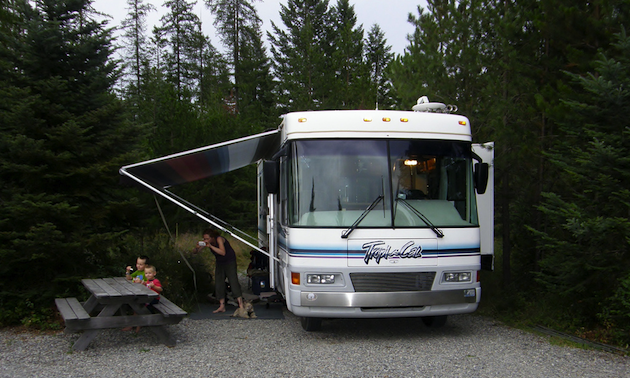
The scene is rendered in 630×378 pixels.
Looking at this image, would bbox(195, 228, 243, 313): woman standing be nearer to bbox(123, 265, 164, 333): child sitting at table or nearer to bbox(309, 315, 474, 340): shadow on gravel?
bbox(123, 265, 164, 333): child sitting at table

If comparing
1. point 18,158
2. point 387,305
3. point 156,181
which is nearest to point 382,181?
point 387,305

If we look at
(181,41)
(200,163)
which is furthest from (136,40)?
(200,163)

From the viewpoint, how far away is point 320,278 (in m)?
6.51

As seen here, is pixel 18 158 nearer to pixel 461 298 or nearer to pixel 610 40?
pixel 461 298

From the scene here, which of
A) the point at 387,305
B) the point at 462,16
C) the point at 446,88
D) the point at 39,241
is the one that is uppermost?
the point at 462,16

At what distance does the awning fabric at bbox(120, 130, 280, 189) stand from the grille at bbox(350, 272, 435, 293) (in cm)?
242

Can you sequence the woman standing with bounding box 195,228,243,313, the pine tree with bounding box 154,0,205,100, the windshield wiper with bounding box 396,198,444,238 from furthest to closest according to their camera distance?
1. the pine tree with bounding box 154,0,205,100
2. the woman standing with bounding box 195,228,243,313
3. the windshield wiper with bounding box 396,198,444,238

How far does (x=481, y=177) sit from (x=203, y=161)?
13.4 ft

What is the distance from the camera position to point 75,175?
7.87 metres

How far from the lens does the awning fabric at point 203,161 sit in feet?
24.5

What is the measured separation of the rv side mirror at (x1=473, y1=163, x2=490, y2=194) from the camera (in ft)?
22.7

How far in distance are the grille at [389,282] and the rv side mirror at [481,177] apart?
1275mm

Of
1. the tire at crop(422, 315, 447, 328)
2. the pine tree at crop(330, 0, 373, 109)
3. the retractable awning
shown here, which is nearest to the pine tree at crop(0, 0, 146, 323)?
the retractable awning

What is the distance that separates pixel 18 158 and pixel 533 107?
7.26 metres
